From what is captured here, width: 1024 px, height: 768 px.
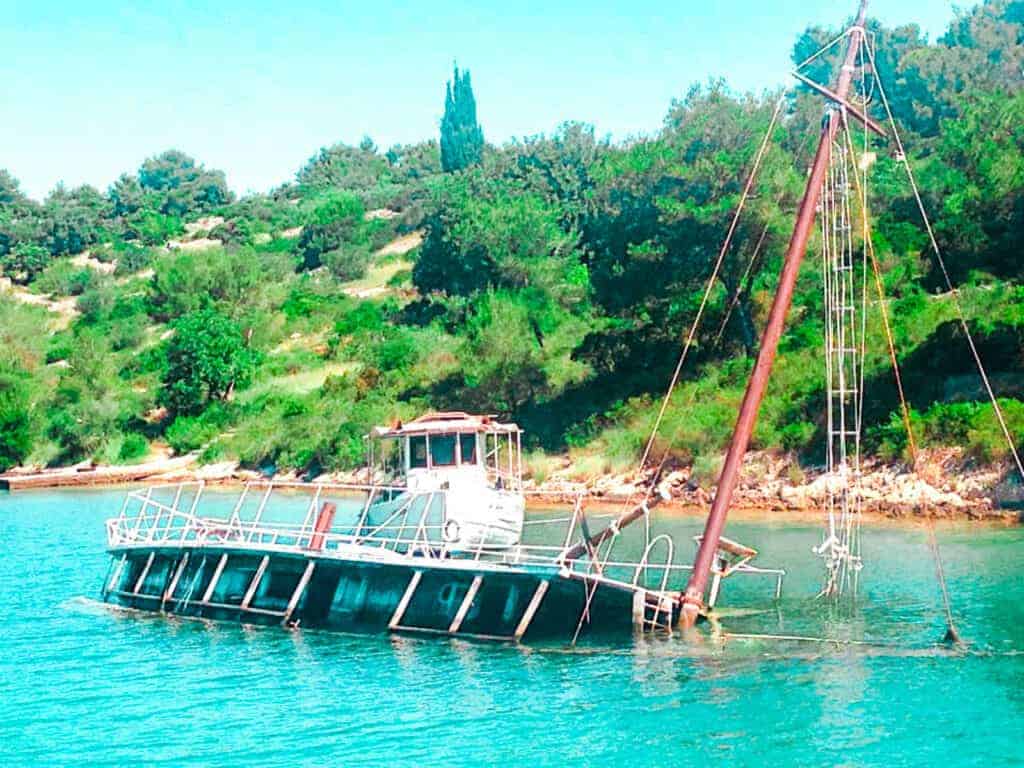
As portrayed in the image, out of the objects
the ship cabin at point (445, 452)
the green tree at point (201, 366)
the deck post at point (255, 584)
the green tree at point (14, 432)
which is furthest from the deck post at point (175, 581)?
the green tree at point (14, 432)

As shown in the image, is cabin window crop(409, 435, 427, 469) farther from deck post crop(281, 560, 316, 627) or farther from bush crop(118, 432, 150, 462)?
bush crop(118, 432, 150, 462)

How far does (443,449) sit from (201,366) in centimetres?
5401

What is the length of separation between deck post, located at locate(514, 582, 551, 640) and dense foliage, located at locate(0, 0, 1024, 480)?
25094mm

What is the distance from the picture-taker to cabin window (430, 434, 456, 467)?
1494 inches

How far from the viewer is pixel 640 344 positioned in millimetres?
71875

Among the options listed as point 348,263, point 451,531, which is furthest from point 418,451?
point 348,263

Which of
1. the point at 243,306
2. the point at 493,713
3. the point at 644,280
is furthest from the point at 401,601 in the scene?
the point at 243,306

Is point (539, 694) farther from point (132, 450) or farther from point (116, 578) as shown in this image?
point (132, 450)

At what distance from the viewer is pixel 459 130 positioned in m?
151

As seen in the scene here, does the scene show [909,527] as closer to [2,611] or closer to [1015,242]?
[1015,242]

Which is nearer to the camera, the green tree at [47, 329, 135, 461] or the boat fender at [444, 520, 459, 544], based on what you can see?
the boat fender at [444, 520, 459, 544]

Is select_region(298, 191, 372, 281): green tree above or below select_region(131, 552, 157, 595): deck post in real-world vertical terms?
above

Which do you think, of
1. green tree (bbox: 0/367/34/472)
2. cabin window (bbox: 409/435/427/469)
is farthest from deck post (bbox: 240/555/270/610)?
green tree (bbox: 0/367/34/472)

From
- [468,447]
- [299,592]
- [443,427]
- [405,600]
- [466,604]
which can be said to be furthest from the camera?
[468,447]
